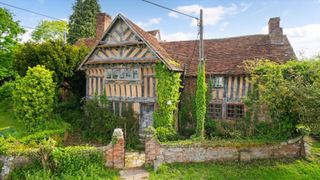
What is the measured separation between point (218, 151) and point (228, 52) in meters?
8.02

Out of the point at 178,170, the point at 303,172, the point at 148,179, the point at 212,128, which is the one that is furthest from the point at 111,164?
the point at 303,172

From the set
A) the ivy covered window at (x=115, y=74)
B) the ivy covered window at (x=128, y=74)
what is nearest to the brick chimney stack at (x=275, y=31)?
the ivy covered window at (x=128, y=74)

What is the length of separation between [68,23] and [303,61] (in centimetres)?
3232

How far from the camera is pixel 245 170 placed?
23.6 feet

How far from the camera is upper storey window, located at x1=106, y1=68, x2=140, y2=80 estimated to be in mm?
11477

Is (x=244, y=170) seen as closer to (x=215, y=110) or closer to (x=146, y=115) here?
(x=215, y=110)

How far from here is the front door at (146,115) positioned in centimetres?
1153

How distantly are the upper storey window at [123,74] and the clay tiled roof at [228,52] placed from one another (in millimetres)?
3255

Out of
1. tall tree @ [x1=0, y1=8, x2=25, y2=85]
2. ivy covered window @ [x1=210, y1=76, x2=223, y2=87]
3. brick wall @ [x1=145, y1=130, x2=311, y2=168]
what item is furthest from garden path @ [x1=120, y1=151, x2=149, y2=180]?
tall tree @ [x1=0, y1=8, x2=25, y2=85]

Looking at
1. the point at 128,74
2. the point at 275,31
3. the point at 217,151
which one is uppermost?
the point at 275,31

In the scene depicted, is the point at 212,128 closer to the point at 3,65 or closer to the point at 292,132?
the point at 292,132

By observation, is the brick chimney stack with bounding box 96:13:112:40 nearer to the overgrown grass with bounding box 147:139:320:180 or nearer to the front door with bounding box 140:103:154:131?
the front door with bounding box 140:103:154:131

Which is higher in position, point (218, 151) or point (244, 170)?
point (218, 151)

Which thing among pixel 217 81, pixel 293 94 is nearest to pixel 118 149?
pixel 293 94
